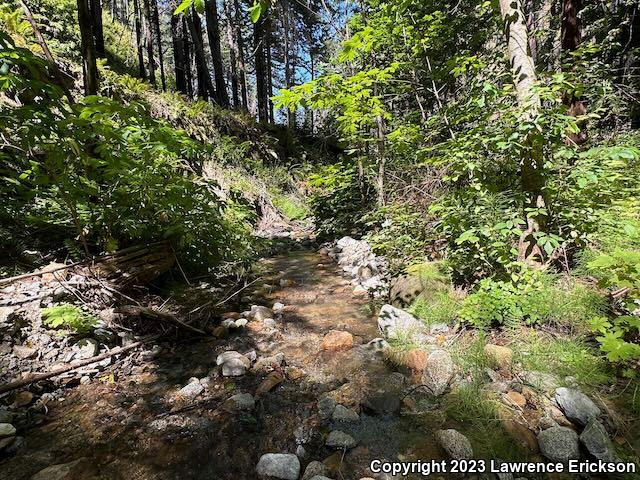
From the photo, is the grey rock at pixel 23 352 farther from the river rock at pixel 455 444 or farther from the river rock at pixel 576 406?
the river rock at pixel 576 406

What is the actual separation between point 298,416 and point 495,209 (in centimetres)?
279

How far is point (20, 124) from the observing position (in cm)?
280

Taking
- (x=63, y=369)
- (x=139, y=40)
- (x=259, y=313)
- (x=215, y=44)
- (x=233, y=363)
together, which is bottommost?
(x=233, y=363)

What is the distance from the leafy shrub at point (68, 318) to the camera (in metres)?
3.11

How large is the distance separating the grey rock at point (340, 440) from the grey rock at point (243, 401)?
769 millimetres

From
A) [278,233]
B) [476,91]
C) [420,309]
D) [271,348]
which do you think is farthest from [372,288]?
[278,233]

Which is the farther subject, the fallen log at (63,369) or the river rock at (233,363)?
the river rock at (233,363)

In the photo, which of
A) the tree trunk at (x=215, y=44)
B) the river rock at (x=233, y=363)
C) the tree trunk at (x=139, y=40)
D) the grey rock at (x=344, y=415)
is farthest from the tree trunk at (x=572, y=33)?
the tree trunk at (x=139, y=40)

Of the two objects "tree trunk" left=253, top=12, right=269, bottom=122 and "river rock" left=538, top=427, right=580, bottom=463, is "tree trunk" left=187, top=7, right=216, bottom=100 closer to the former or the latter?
"tree trunk" left=253, top=12, right=269, bottom=122

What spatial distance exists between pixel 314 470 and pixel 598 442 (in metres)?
1.79

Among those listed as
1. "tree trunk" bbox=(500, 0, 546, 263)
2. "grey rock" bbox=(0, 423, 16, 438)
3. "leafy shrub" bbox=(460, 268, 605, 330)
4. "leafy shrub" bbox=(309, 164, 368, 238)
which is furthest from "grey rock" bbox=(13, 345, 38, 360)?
"leafy shrub" bbox=(309, 164, 368, 238)

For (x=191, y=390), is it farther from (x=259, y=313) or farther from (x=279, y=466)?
(x=259, y=313)

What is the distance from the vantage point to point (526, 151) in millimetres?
3305

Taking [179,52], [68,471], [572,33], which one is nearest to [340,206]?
[572,33]
